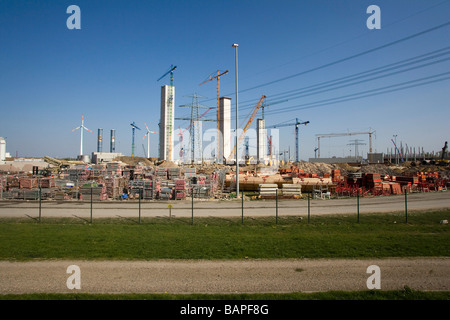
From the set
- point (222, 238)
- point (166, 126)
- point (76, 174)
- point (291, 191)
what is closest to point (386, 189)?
point (291, 191)

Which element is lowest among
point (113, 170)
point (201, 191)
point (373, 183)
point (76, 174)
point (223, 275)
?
point (223, 275)

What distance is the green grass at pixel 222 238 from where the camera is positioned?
10.2m

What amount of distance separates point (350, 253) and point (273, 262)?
3235 millimetres

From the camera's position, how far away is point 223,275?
27.1ft

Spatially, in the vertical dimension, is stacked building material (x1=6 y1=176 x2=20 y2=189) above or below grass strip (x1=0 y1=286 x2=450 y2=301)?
above

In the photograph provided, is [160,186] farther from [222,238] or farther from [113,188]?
[222,238]

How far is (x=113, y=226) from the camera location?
14.9 meters

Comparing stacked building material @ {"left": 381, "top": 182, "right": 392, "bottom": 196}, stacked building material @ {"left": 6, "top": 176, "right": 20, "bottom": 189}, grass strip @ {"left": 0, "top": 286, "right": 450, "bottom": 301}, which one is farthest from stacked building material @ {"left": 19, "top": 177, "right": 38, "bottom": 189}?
stacked building material @ {"left": 381, "top": 182, "right": 392, "bottom": 196}

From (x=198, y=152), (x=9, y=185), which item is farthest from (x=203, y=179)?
(x=198, y=152)

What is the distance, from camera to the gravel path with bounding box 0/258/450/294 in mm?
7328

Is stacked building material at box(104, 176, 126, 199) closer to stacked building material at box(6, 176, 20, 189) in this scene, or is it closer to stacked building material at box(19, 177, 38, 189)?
stacked building material at box(19, 177, 38, 189)

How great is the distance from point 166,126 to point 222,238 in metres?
72.1

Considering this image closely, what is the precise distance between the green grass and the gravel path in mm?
643

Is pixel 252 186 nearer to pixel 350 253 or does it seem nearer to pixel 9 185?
pixel 350 253
